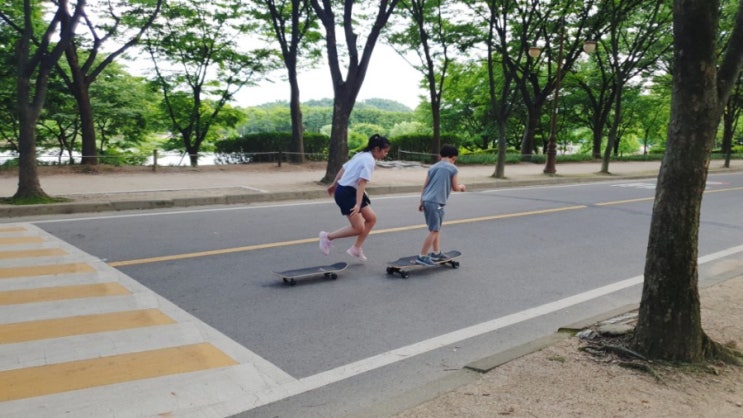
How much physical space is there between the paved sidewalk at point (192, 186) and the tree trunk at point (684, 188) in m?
9.93

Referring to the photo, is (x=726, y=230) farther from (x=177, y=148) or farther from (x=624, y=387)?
(x=177, y=148)

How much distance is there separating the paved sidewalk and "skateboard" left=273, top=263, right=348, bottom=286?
634 cm

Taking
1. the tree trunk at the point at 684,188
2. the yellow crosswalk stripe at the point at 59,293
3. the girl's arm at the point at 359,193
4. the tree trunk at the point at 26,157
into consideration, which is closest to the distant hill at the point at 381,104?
the tree trunk at the point at 26,157

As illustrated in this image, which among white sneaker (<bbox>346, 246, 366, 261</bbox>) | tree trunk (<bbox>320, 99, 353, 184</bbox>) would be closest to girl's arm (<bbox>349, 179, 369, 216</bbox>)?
white sneaker (<bbox>346, 246, 366, 261</bbox>)

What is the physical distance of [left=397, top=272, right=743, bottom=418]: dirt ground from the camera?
306cm

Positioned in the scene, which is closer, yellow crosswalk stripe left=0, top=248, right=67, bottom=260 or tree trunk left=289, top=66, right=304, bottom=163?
yellow crosswalk stripe left=0, top=248, right=67, bottom=260

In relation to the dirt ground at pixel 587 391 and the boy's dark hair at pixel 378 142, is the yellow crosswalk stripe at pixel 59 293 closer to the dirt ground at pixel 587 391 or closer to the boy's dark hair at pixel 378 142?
the boy's dark hair at pixel 378 142

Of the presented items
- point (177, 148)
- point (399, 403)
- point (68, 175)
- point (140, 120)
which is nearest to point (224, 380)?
point (399, 403)

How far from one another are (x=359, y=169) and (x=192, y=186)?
908 cm

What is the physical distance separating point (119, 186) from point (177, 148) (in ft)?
57.7

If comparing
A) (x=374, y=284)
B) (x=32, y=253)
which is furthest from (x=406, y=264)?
(x=32, y=253)

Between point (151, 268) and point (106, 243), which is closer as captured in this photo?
point (151, 268)

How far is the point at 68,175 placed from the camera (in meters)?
16.6

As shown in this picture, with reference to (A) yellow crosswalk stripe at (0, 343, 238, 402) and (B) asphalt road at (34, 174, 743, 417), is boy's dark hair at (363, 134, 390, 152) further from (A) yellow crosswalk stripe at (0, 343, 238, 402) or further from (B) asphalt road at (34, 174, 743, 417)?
(A) yellow crosswalk stripe at (0, 343, 238, 402)
